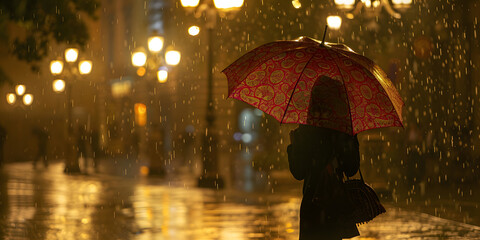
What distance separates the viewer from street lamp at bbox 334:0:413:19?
2266 centimetres

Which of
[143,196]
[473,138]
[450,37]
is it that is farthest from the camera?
[450,37]

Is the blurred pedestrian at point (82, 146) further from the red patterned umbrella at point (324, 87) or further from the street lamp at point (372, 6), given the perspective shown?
the red patterned umbrella at point (324, 87)

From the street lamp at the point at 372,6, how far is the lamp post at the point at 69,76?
927cm

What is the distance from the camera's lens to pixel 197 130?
4662cm

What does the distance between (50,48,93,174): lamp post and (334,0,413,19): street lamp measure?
9.27 m

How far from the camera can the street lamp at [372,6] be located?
22.7 m

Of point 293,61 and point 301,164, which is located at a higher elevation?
point 293,61

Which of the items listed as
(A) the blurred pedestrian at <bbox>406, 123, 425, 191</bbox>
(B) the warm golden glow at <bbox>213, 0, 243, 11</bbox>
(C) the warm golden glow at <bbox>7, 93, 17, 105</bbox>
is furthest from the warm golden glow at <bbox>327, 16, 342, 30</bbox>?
(C) the warm golden glow at <bbox>7, 93, 17, 105</bbox>

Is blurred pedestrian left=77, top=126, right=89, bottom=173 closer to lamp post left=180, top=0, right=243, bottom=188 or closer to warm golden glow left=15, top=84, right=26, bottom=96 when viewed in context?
lamp post left=180, top=0, right=243, bottom=188

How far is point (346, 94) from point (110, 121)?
49.1 meters

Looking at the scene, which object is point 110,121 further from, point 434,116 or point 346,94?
point 346,94

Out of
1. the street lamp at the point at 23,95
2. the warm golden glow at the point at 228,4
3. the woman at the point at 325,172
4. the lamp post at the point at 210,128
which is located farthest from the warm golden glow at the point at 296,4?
the street lamp at the point at 23,95

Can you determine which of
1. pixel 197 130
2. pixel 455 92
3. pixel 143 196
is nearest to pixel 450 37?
pixel 455 92

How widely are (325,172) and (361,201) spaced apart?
12.3 inches
